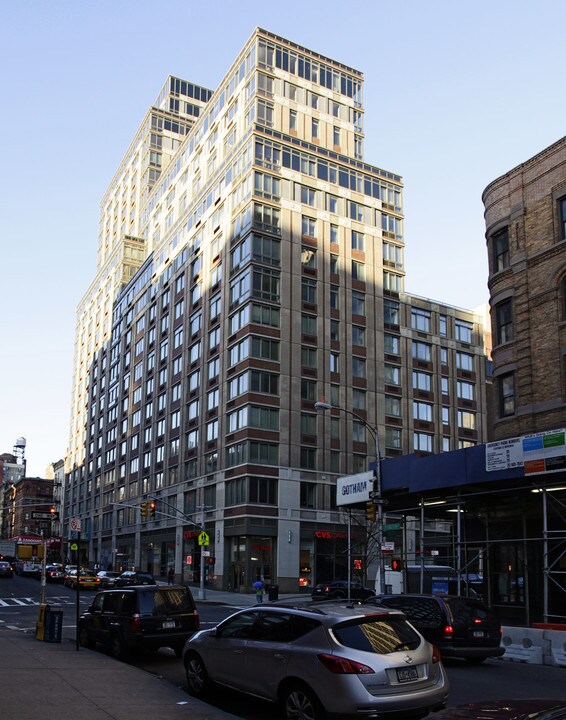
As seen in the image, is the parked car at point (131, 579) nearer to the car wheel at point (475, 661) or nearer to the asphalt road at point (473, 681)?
the asphalt road at point (473, 681)

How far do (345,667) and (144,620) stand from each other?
9037 millimetres

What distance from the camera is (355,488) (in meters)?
34.3

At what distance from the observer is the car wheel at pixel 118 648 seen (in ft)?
57.9

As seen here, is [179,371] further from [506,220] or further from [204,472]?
[506,220]

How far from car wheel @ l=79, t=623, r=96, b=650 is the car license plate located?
11.7 metres

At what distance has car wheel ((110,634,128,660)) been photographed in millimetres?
17641

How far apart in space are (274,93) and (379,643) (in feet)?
228

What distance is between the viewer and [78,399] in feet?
426

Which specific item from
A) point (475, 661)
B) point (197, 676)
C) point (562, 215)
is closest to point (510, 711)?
point (197, 676)

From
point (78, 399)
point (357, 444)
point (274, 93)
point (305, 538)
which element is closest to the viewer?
point (305, 538)

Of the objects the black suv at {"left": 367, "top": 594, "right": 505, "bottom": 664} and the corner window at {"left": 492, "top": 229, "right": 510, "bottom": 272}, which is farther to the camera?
the corner window at {"left": 492, "top": 229, "right": 510, "bottom": 272}

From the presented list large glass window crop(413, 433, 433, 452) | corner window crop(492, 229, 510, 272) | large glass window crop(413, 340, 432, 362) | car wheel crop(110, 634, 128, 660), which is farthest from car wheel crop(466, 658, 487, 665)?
large glass window crop(413, 340, 432, 362)

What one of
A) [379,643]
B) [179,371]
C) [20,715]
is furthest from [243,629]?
[179,371]

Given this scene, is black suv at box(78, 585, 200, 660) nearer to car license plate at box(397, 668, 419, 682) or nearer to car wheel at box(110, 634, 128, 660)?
car wheel at box(110, 634, 128, 660)
